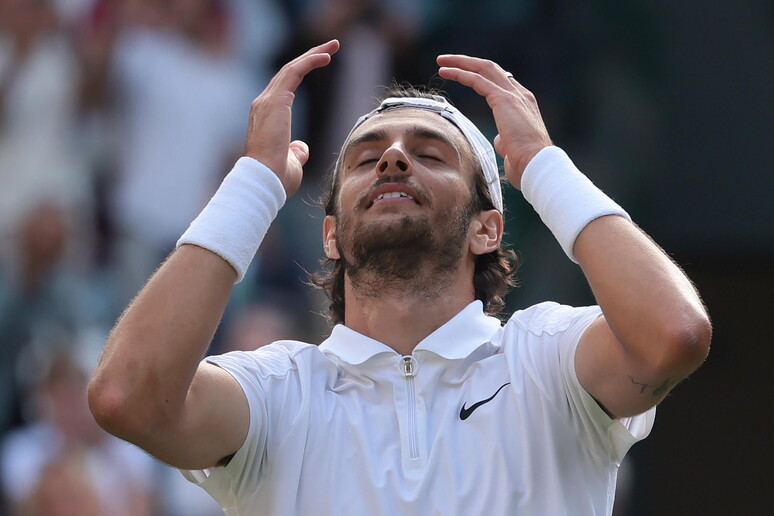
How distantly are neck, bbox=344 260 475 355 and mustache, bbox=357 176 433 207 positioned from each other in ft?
0.74

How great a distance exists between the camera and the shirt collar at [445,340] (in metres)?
2.86

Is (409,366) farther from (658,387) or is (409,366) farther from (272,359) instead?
(658,387)

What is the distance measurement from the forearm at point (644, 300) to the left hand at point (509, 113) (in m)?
0.35

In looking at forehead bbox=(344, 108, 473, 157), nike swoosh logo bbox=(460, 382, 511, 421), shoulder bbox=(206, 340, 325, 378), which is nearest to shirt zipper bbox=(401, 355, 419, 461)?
nike swoosh logo bbox=(460, 382, 511, 421)

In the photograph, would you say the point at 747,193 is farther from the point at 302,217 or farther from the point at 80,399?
the point at 80,399

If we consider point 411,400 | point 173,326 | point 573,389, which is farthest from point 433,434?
point 173,326

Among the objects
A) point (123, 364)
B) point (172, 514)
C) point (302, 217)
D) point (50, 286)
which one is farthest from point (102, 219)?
point (123, 364)

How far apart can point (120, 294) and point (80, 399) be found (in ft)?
2.19

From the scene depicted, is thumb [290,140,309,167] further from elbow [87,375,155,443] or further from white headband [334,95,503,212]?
elbow [87,375,155,443]

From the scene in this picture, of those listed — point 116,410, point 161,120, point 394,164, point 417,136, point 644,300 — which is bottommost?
point 116,410

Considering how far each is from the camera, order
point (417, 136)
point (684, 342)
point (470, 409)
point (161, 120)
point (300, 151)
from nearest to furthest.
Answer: point (684, 342) → point (470, 409) → point (300, 151) → point (417, 136) → point (161, 120)

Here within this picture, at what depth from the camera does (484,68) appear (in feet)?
9.74

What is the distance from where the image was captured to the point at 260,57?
20.8 feet

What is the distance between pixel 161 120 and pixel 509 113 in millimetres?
3695
